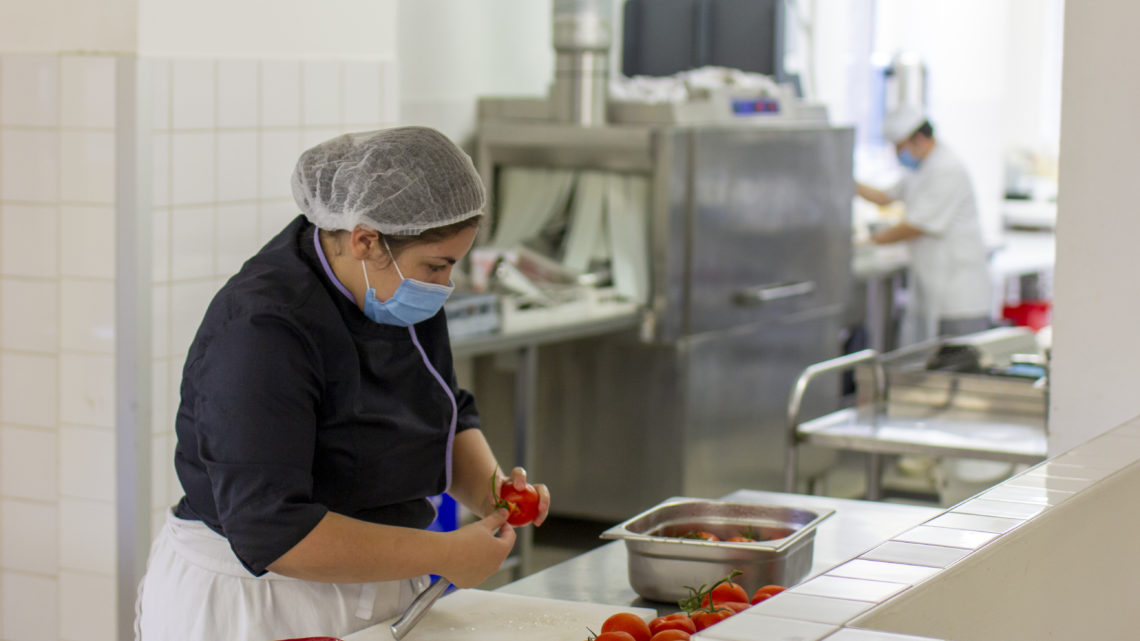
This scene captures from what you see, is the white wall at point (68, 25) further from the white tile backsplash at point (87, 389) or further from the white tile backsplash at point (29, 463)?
the white tile backsplash at point (29, 463)

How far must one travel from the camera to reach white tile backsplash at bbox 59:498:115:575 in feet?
9.48

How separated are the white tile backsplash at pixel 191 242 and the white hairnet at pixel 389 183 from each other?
1.10m

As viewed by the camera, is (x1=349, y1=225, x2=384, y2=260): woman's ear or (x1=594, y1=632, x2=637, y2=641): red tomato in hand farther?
(x1=349, y1=225, x2=384, y2=260): woman's ear

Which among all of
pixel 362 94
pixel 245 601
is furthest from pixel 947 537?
pixel 362 94

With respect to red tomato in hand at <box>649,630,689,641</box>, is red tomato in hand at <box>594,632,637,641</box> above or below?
below

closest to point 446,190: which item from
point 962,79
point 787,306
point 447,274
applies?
point 447,274

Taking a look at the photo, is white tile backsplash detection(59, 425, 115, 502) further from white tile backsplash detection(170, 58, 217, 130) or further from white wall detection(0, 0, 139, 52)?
white wall detection(0, 0, 139, 52)

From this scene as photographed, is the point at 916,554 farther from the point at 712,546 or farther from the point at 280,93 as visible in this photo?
the point at 280,93

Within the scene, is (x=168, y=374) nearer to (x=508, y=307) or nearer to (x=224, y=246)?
(x=224, y=246)

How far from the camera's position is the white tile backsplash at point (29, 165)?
2822mm

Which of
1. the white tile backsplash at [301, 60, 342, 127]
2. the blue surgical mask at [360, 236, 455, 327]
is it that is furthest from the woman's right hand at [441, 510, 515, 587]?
the white tile backsplash at [301, 60, 342, 127]

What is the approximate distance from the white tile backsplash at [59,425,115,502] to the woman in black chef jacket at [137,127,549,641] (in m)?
1.00

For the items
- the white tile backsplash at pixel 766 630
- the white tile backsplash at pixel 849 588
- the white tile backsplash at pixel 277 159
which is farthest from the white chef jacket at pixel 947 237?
the white tile backsplash at pixel 766 630

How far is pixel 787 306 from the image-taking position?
16.0ft
